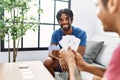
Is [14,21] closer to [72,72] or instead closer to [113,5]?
[72,72]

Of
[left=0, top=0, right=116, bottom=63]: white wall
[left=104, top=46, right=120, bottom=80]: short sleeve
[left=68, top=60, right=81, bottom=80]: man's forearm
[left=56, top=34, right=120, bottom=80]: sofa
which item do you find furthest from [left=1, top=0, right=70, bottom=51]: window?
[left=104, top=46, right=120, bottom=80]: short sleeve

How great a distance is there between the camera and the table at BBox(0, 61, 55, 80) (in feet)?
5.35

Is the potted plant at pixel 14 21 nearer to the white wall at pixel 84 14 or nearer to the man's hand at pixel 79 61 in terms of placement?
the white wall at pixel 84 14

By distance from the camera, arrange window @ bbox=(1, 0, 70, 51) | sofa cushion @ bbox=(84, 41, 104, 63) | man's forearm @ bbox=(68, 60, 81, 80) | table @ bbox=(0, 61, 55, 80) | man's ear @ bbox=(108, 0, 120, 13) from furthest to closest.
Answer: window @ bbox=(1, 0, 70, 51) < sofa cushion @ bbox=(84, 41, 104, 63) < table @ bbox=(0, 61, 55, 80) < man's forearm @ bbox=(68, 60, 81, 80) < man's ear @ bbox=(108, 0, 120, 13)

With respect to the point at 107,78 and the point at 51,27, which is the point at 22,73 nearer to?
the point at 107,78

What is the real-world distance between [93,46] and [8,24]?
1413 millimetres

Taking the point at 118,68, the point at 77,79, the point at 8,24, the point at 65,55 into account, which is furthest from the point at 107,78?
the point at 8,24

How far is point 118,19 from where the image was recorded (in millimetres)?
507

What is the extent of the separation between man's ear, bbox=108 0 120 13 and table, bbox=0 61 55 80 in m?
1.23

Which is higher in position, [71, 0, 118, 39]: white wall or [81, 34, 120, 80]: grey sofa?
[71, 0, 118, 39]: white wall

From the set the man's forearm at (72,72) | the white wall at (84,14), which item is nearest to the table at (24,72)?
the man's forearm at (72,72)

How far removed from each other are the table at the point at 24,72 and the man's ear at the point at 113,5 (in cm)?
123

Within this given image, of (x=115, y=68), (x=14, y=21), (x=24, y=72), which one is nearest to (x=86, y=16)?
(x=14, y=21)

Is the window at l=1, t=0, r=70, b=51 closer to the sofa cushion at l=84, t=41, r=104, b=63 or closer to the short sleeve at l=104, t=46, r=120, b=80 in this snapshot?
the sofa cushion at l=84, t=41, r=104, b=63
